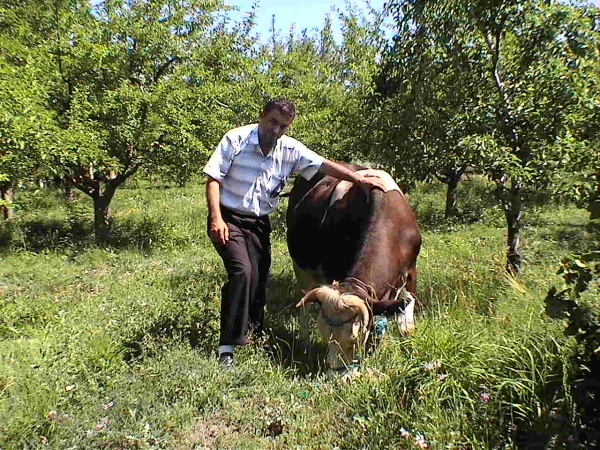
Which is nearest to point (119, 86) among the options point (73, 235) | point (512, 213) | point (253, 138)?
point (73, 235)

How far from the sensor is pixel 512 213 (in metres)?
6.09

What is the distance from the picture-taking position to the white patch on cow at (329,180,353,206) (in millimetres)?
5484

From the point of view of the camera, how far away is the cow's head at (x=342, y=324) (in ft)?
12.1

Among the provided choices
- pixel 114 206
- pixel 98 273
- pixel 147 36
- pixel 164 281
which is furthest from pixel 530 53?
pixel 114 206

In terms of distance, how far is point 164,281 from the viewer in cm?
680

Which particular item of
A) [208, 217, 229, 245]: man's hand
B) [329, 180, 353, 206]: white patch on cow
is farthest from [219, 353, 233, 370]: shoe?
[329, 180, 353, 206]: white patch on cow

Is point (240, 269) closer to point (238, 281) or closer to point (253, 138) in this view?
point (238, 281)

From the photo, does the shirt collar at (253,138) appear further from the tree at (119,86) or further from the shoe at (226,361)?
the tree at (119,86)

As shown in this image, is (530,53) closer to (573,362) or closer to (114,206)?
(573,362)

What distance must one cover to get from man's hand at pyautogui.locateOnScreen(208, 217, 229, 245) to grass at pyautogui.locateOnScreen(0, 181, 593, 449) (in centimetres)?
86

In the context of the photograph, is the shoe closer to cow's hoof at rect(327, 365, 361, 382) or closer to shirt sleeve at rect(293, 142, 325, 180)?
cow's hoof at rect(327, 365, 361, 382)

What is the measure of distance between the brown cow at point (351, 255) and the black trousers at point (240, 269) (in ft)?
1.60

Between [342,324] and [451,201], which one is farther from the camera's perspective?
[451,201]

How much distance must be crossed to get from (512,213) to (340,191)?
2.01 metres
